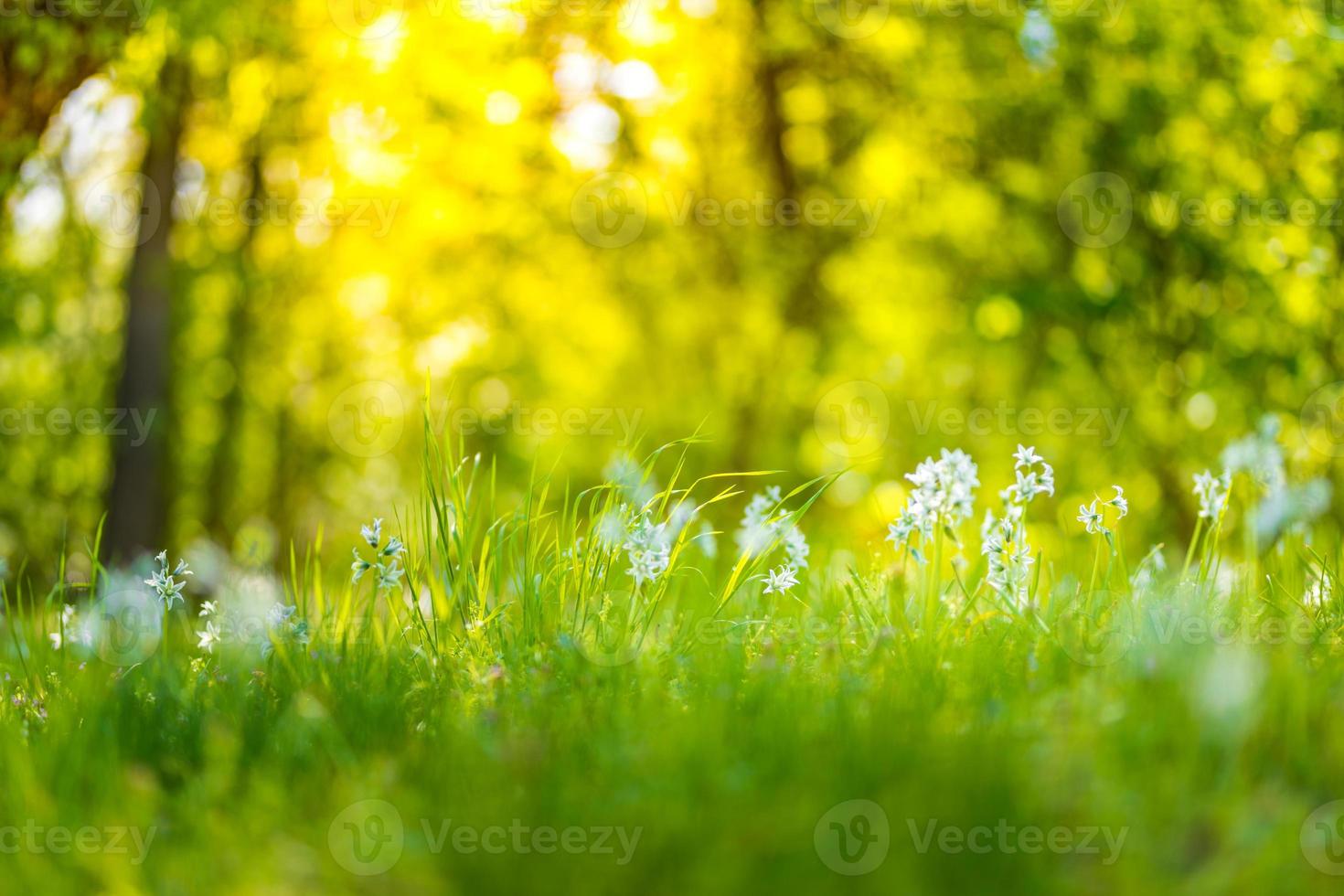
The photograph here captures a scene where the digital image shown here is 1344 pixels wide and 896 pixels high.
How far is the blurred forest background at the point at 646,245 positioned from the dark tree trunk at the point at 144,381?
31 mm

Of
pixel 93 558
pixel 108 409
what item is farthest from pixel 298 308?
pixel 93 558

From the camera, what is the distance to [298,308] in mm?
12477

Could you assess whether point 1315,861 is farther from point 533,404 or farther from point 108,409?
point 533,404

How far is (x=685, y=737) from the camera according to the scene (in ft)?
7.85

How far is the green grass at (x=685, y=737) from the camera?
2055 mm

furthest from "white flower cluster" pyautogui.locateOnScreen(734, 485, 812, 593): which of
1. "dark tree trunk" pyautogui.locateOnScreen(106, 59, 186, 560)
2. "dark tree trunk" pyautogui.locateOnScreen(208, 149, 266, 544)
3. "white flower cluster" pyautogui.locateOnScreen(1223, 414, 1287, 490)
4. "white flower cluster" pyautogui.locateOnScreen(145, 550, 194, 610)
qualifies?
"dark tree trunk" pyautogui.locateOnScreen(208, 149, 266, 544)

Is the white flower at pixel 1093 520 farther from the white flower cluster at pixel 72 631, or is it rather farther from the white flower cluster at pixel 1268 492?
the white flower cluster at pixel 72 631

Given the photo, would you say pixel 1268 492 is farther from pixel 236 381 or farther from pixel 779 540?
pixel 236 381

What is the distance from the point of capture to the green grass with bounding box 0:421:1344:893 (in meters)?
2.05

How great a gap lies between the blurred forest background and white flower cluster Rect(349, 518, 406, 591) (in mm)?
946

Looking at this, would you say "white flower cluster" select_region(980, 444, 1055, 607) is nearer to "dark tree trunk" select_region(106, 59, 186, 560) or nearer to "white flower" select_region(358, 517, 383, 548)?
"white flower" select_region(358, 517, 383, 548)

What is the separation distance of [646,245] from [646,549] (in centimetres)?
720

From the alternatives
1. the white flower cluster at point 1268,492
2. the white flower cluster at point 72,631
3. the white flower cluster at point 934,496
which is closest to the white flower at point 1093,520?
the white flower cluster at point 934,496

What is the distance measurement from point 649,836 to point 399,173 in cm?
1026
